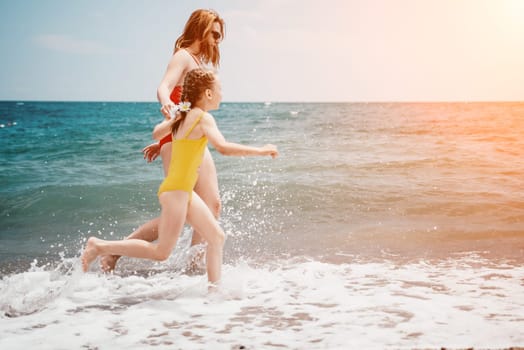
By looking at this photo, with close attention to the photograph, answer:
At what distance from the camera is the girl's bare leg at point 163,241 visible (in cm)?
375

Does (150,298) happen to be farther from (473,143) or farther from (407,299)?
(473,143)

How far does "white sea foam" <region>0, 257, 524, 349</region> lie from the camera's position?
317 centimetres

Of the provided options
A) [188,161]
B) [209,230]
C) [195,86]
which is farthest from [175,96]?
[209,230]

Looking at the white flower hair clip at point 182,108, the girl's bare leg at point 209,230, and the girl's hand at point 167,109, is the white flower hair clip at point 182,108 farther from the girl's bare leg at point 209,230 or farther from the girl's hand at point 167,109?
the girl's bare leg at point 209,230

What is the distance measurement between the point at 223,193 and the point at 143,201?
1.60 m

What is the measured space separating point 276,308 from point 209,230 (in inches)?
31.8

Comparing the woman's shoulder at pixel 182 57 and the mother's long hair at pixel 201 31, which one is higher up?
the mother's long hair at pixel 201 31

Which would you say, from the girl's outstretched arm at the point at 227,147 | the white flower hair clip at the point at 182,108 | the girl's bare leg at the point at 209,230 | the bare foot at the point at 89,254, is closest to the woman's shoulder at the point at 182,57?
the white flower hair clip at the point at 182,108

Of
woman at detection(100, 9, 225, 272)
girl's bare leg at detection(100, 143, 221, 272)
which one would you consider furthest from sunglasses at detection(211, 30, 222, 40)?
girl's bare leg at detection(100, 143, 221, 272)

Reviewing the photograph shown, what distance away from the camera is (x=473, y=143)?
19141mm

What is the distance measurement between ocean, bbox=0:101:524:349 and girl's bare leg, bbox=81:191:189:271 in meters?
0.35

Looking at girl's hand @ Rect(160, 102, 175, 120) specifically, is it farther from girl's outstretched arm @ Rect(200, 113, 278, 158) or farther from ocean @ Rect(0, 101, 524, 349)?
ocean @ Rect(0, 101, 524, 349)

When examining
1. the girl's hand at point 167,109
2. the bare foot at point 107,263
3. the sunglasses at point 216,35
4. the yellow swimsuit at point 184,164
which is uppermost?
the sunglasses at point 216,35

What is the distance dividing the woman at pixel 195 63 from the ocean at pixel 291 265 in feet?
2.36
